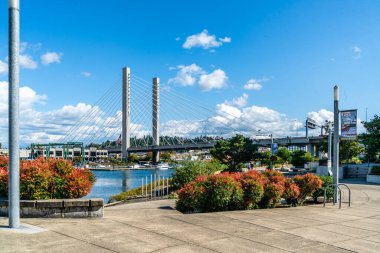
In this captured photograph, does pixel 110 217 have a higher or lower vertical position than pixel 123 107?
lower

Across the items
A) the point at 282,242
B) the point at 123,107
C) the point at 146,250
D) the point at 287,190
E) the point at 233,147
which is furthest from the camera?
the point at 123,107

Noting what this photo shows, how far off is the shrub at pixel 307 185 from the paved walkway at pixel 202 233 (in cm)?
260

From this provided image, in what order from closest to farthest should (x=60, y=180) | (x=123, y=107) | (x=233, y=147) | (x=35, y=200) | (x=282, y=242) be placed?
(x=282, y=242)
(x=35, y=200)
(x=60, y=180)
(x=233, y=147)
(x=123, y=107)

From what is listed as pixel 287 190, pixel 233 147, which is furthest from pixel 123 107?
pixel 287 190

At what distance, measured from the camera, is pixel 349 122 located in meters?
16.2

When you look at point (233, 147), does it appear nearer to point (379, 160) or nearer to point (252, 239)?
point (379, 160)

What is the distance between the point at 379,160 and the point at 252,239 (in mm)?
39525

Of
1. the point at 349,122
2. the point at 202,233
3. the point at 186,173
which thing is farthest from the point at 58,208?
the point at 186,173

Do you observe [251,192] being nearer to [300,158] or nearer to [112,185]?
[112,185]

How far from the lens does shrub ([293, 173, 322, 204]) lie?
1442 centimetres

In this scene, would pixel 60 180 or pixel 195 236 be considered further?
pixel 60 180

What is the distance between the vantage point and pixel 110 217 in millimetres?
9992

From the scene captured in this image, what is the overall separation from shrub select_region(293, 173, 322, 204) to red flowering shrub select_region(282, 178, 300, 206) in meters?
0.33

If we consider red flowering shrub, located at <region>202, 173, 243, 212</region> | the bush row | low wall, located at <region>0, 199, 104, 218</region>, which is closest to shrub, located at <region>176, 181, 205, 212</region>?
the bush row
